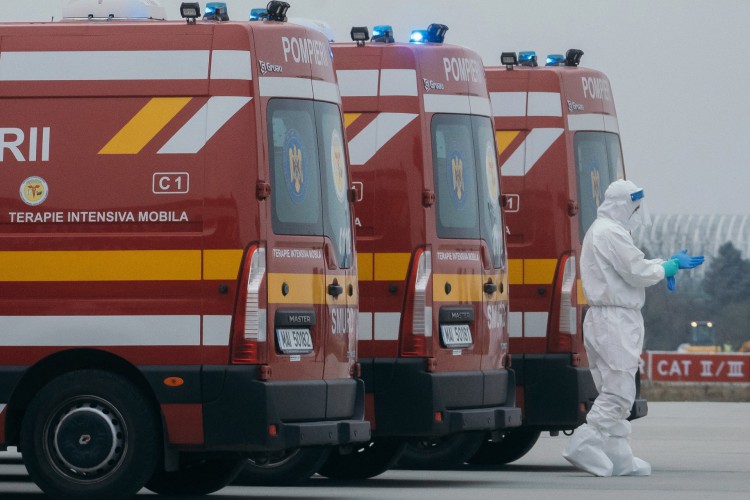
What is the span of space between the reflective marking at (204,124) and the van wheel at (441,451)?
455cm

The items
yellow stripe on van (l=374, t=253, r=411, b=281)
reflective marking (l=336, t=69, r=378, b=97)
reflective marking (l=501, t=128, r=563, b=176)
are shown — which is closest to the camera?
yellow stripe on van (l=374, t=253, r=411, b=281)

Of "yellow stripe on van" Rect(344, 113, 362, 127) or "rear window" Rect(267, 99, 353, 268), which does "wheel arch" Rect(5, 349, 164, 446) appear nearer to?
"rear window" Rect(267, 99, 353, 268)

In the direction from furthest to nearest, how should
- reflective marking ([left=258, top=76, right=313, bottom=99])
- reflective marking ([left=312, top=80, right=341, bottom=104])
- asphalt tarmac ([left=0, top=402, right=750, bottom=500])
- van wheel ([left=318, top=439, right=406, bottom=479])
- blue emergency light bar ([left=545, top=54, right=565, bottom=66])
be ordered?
blue emergency light bar ([left=545, top=54, right=565, bottom=66])
van wheel ([left=318, top=439, right=406, bottom=479])
asphalt tarmac ([left=0, top=402, right=750, bottom=500])
reflective marking ([left=312, top=80, right=341, bottom=104])
reflective marking ([left=258, top=76, right=313, bottom=99])

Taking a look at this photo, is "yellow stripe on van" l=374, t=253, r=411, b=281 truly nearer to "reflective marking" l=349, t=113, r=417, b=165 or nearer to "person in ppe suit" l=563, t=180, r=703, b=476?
"reflective marking" l=349, t=113, r=417, b=165

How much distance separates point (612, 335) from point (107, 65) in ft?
15.8

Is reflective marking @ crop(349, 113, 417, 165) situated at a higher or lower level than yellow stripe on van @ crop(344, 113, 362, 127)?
lower

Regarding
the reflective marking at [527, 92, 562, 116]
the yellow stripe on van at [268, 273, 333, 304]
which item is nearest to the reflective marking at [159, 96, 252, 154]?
the yellow stripe on van at [268, 273, 333, 304]

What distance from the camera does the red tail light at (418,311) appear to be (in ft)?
43.7

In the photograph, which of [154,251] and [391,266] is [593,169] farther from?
[154,251]

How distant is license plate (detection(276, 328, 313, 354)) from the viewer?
11.4 metres

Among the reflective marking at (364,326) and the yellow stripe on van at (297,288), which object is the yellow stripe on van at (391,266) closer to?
the reflective marking at (364,326)

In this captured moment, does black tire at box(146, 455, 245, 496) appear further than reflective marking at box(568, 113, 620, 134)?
No

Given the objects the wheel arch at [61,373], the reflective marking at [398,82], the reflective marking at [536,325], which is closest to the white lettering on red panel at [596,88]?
the reflective marking at [536,325]

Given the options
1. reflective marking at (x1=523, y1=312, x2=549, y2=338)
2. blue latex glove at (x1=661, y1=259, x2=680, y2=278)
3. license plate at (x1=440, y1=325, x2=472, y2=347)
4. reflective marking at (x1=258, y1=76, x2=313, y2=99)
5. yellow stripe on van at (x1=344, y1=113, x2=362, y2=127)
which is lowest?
license plate at (x1=440, y1=325, x2=472, y2=347)
